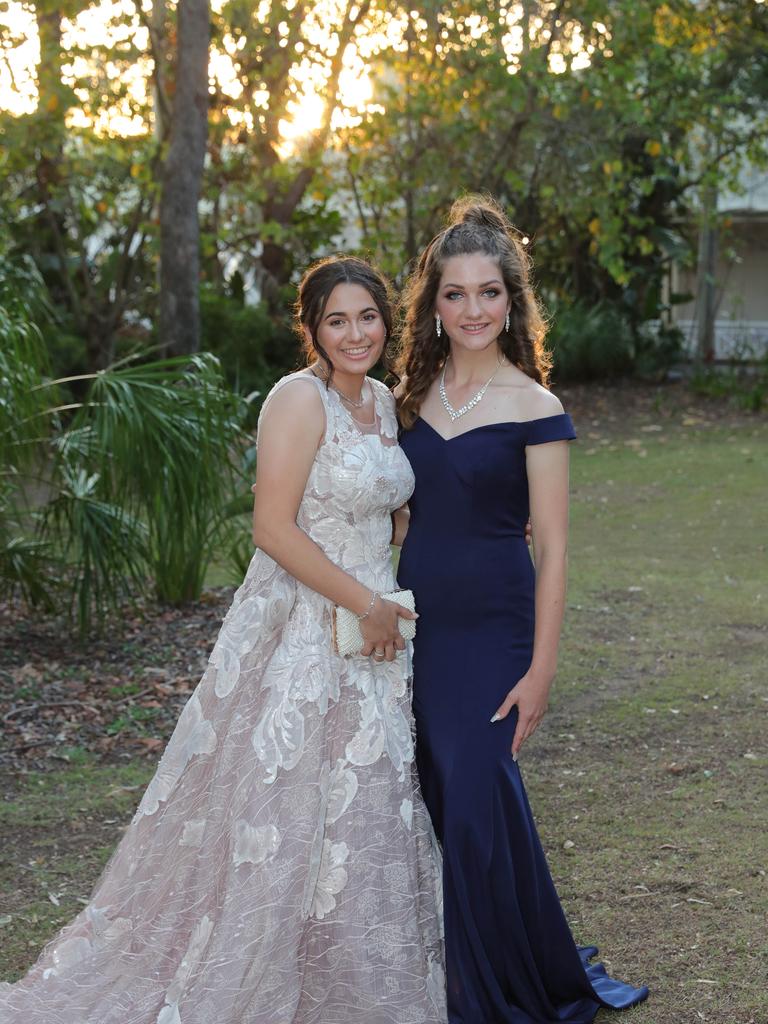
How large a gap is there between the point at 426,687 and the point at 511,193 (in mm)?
14975

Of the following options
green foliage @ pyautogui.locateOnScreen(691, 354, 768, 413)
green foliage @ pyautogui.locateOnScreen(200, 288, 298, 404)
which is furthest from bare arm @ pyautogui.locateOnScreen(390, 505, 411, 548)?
green foliage @ pyautogui.locateOnScreen(691, 354, 768, 413)

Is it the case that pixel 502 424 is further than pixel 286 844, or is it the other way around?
pixel 502 424

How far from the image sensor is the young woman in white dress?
3.17 metres

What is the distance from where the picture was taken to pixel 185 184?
10.6 metres

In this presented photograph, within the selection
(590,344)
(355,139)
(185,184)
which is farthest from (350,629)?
(590,344)

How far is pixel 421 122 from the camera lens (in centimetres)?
1494

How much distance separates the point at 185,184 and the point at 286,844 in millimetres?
8374

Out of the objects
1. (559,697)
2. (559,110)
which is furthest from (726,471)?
(559,697)

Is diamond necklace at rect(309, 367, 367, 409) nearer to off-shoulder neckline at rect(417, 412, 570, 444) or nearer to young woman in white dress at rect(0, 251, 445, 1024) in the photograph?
young woman in white dress at rect(0, 251, 445, 1024)

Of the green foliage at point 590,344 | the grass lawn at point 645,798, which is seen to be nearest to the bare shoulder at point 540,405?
the grass lawn at point 645,798

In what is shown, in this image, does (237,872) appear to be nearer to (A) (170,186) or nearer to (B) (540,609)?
(B) (540,609)

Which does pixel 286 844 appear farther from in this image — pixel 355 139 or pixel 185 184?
pixel 355 139

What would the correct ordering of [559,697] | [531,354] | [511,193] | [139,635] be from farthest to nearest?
[511,193] → [139,635] → [559,697] → [531,354]

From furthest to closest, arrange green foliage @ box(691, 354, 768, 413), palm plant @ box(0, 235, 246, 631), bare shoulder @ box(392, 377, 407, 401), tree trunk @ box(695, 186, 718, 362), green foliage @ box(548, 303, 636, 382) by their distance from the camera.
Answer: tree trunk @ box(695, 186, 718, 362)
green foliage @ box(548, 303, 636, 382)
green foliage @ box(691, 354, 768, 413)
palm plant @ box(0, 235, 246, 631)
bare shoulder @ box(392, 377, 407, 401)
